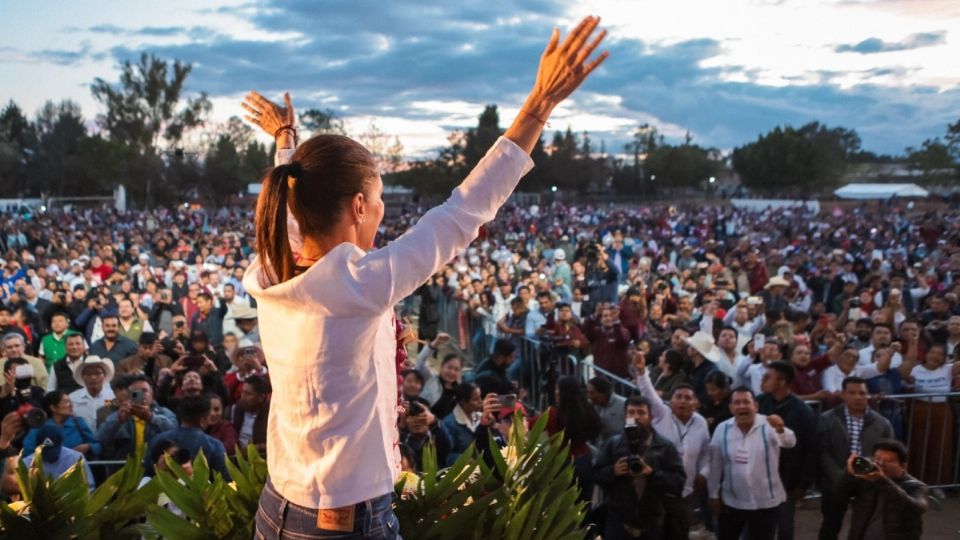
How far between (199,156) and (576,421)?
66642mm

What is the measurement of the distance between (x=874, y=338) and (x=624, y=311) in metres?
2.87

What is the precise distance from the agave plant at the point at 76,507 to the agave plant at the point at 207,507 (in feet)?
0.58

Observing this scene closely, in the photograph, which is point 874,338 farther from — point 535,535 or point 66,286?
point 66,286

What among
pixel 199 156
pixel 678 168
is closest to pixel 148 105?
pixel 199 156

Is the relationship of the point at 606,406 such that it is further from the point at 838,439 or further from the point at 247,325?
the point at 247,325

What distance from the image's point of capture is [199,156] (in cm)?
6788

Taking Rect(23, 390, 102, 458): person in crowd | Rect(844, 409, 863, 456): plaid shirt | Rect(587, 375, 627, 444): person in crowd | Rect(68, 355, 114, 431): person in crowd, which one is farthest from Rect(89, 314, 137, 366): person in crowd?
Rect(844, 409, 863, 456): plaid shirt

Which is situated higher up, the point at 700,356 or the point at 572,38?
the point at 572,38

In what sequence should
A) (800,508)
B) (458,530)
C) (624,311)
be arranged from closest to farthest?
(458,530) < (800,508) < (624,311)

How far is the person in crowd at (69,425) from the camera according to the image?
19.8 feet

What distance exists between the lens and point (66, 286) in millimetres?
13859

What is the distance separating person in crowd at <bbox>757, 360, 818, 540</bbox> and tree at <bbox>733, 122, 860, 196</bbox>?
62245mm

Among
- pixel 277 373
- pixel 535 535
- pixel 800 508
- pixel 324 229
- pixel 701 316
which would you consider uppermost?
pixel 324 229

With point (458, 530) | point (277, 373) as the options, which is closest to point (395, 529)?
point (277, 373)
